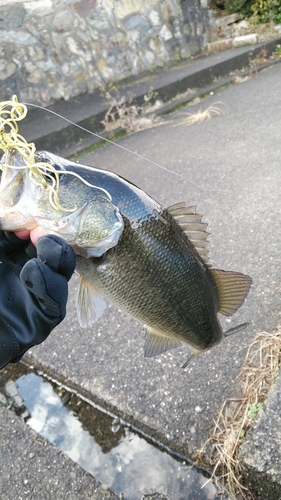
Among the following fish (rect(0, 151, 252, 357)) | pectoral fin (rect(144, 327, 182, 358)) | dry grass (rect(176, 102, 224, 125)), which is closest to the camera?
fish (rect(0, 151, 252, 357))

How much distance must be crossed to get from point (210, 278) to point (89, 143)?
4751 mm

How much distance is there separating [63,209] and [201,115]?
5.07 metres

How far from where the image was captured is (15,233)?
159cm

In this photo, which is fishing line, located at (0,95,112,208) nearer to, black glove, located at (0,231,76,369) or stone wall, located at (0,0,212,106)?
black glove, located at (0,231,76,369)

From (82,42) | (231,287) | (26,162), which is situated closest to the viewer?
(26,162)

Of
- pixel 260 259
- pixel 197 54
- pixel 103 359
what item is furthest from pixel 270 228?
pixel 197 54

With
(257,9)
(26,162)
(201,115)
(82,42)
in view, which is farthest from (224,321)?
(257,9)

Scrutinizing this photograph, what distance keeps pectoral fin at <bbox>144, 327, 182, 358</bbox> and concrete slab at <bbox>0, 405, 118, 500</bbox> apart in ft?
2.47

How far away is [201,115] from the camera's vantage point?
19.6ft

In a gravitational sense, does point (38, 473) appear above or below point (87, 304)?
below

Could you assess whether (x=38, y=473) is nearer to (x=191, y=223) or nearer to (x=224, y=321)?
(x=224, y=321)

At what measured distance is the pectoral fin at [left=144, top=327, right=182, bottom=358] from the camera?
186 centimetres

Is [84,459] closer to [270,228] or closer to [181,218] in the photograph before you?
[181,218]

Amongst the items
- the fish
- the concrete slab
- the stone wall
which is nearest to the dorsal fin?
the fish
